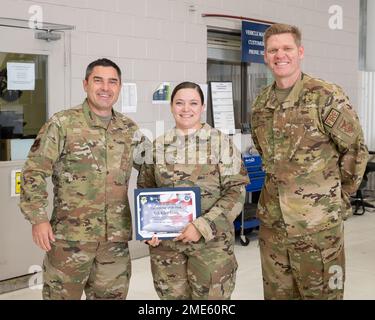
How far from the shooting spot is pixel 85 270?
2641mm

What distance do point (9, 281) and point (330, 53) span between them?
515 centimetres

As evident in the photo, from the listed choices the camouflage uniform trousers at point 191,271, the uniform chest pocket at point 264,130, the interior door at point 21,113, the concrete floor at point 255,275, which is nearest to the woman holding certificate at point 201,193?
the camouflage uniform trousers at point 191,271

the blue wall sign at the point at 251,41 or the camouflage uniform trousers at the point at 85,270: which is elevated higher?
the blue wall sign at the point at 251,41

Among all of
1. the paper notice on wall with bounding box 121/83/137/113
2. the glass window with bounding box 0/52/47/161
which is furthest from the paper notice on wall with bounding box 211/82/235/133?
the glass window with bounding box 0/52/47/161

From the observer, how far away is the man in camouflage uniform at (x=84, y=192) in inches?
102

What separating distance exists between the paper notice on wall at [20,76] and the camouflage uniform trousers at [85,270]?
2.01 m

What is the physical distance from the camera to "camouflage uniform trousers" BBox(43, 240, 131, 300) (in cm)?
262

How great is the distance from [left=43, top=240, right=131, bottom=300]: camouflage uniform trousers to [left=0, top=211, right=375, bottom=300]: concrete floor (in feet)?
4.46

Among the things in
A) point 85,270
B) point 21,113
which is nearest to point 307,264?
point 85,270

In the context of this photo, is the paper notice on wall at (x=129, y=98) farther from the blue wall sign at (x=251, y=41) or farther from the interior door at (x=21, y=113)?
the blue wall sign at (x=251, y=41)

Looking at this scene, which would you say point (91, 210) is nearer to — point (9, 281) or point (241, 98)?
point (9, 281)

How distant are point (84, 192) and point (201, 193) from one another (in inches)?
21.7

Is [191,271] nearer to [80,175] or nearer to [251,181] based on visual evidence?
[80,175]

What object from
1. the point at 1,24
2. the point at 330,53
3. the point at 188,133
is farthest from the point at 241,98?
the point at 188,133
